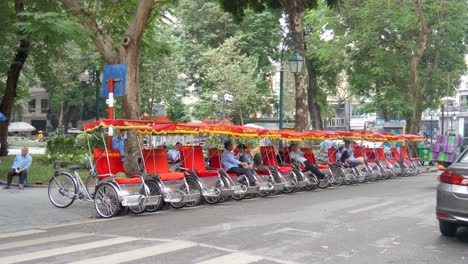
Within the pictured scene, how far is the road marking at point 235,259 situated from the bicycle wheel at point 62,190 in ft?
20.4

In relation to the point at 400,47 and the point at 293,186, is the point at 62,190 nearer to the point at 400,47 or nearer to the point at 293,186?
the point at 293,186

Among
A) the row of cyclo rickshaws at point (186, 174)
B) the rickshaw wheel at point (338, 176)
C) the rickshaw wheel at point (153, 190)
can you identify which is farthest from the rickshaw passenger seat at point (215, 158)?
the rickshaw wheel at point (338, 176)

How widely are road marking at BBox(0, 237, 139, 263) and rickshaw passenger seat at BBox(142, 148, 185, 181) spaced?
4.06m

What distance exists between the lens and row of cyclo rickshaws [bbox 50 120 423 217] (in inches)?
456

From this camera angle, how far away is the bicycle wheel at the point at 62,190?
12344 millimetres

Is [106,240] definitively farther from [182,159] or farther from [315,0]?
[315,0]

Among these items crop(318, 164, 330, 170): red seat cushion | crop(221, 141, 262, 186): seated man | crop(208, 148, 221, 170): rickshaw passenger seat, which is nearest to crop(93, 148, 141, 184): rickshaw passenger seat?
crop(208, 148, 221, 170): rickshaw passenger seat

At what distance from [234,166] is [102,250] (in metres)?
7.35

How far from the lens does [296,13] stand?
20.9m

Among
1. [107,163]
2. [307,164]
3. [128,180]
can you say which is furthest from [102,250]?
[307,164]

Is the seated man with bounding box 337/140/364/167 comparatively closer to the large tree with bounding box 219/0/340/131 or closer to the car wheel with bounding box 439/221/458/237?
the large tree with bounding box 219/0/340/131

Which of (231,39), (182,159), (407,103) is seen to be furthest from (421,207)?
(231,39)

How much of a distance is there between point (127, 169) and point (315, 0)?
35.4 ft

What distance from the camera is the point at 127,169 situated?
14320 mm
